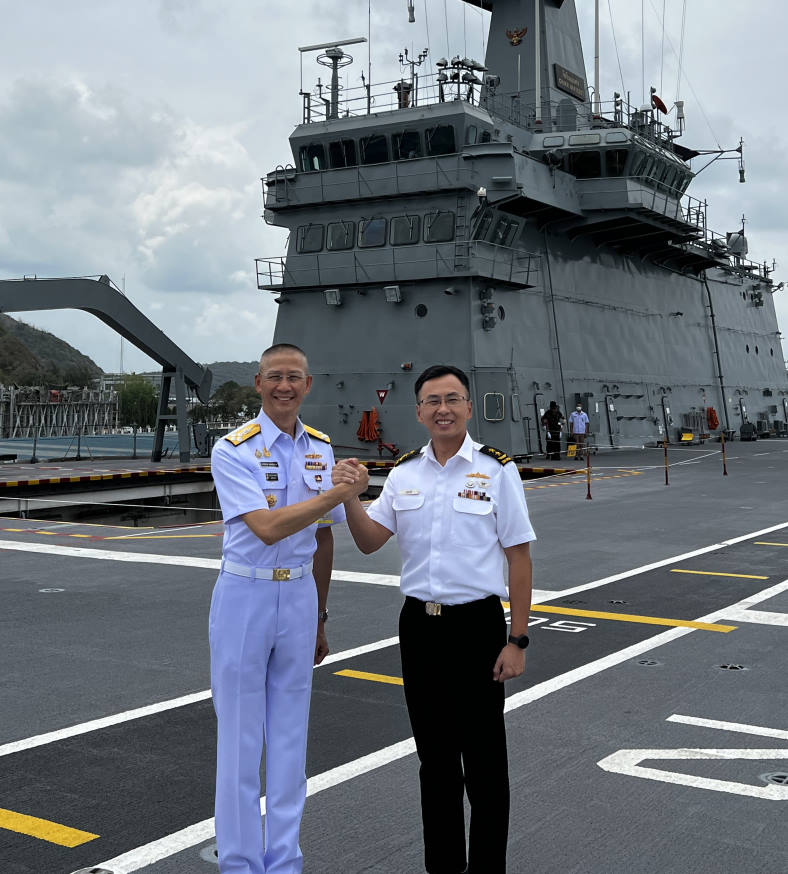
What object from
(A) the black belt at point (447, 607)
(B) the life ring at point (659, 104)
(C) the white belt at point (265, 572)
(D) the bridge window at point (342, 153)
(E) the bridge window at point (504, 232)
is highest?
(B) the life ring at point (659, 104)

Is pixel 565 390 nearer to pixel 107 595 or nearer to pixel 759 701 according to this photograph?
pixel 107 595

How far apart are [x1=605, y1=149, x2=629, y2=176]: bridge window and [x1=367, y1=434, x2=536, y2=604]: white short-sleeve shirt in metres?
26.8

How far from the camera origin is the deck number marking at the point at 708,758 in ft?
14.8

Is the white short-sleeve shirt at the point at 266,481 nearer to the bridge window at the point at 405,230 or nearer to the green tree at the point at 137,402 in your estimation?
the bridge window at the point at 405,230

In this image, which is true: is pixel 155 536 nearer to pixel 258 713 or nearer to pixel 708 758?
pixel 708 758

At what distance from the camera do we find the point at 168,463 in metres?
27.8

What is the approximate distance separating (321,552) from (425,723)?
30.6 inches

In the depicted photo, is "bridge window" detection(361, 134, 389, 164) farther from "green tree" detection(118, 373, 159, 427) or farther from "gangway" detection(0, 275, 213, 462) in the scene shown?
"green tree" detection(118, 373, 159, 427)

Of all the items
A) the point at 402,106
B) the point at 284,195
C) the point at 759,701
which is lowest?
the point at 759,701

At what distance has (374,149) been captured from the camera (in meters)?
26.7

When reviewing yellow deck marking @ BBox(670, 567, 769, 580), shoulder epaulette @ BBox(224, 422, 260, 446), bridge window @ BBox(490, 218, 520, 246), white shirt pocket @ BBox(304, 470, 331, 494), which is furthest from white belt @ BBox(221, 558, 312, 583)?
bridge window @ BBox(490, 218, 520, 246)

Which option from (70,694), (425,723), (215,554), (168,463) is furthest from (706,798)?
(168,463)

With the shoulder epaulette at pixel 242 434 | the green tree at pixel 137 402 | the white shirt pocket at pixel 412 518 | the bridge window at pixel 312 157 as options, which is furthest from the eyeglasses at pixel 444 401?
the green tree at pixel 137 402

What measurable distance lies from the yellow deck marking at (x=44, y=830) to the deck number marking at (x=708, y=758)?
248cm
